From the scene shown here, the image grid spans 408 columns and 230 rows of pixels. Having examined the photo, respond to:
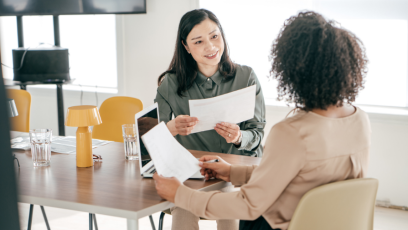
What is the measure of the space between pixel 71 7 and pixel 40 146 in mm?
2168

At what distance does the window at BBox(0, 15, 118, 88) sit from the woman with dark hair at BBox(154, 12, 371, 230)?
3534 mm

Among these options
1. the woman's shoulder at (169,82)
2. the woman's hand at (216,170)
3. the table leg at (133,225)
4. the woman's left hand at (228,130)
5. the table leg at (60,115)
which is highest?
the woman's shoulder at (169,82)

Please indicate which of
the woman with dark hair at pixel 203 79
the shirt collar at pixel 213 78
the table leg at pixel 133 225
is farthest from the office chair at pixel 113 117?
the table leg at pixel 133 225

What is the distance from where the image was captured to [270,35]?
358 cm

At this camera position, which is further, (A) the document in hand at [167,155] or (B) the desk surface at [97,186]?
(A) the document in hand at [167,155]

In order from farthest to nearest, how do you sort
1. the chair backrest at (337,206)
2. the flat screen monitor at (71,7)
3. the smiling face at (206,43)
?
the flat screen monitor at (71,7) → the smiling face at (206,43) → the chair backrest at (337,206)

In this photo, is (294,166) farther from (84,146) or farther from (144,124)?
(84,146)

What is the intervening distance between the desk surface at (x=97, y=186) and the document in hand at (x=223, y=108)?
16 centimetres

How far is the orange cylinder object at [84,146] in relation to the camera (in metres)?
1.60

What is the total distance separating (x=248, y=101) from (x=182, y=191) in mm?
717

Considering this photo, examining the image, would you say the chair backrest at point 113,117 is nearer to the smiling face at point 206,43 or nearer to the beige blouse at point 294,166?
the smiling face at point 206,43

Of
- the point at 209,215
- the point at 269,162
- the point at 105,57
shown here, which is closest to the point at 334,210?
the point at 269,162

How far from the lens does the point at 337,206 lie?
1.10 meters

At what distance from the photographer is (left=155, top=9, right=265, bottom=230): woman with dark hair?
2051 mm
